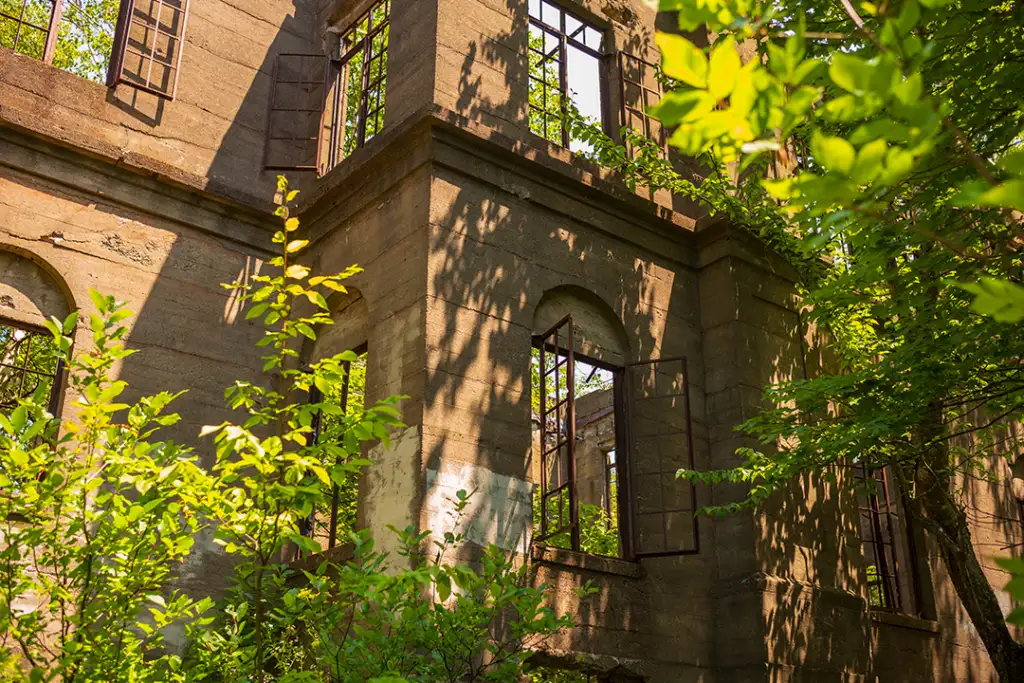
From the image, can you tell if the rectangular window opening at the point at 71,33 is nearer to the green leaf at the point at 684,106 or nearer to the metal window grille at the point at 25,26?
the metal window grille at the point at 25,26

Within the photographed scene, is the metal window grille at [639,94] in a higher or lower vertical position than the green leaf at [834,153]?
higher

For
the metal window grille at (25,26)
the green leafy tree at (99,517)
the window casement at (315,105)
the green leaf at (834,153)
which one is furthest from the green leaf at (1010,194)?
the metal window grille at (25,26)

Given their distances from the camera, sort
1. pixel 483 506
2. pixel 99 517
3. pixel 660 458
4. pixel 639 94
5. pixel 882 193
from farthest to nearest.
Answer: pixel 639 94
pixel 660 458
pixel 483 506
pixel 882 193
pixel 99 517

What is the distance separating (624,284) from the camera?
1051 centimetres

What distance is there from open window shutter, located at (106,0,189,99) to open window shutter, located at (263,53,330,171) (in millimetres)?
1156

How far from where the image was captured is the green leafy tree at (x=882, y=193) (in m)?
2.14

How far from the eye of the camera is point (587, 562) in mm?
9148

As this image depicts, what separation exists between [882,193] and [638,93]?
5357mm

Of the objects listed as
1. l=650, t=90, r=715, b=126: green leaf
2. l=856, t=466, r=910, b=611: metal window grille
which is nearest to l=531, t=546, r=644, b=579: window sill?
l=856, t=466, r=910, b=611: metal window grille

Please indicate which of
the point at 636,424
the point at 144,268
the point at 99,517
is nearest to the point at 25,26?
the point at 144,268

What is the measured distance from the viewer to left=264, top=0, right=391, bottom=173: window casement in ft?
36.8

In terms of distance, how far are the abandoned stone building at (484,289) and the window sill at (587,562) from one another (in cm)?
3

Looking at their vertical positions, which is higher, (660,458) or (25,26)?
(25,26)

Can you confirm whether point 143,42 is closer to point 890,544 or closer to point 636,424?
point 636,424
